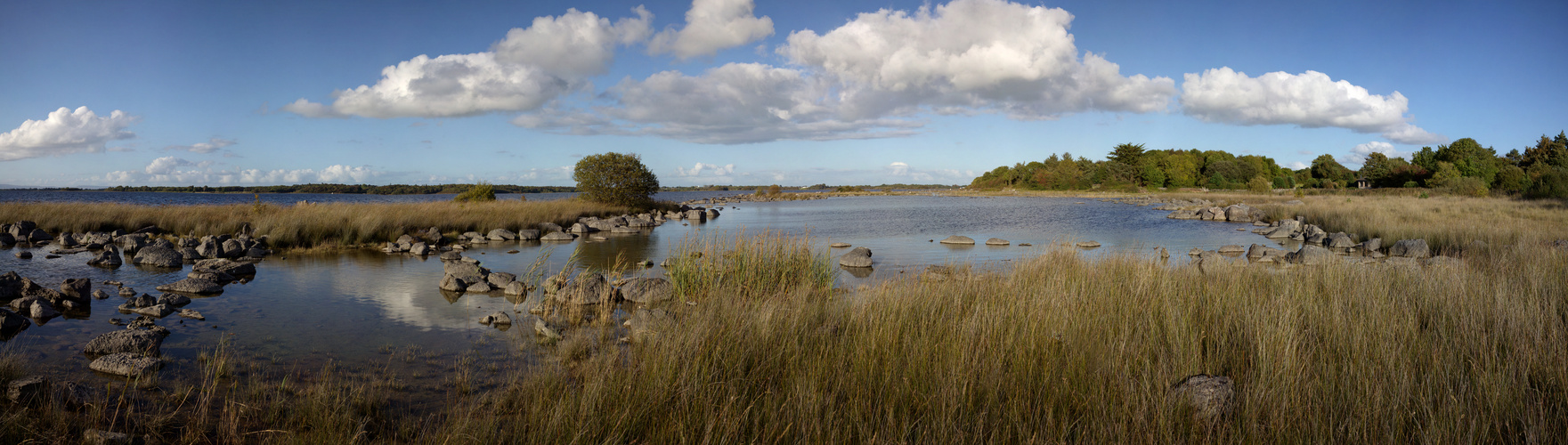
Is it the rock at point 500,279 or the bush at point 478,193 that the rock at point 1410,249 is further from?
the bush at point 478,193

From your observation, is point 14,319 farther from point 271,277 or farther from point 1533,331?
point 1533,331

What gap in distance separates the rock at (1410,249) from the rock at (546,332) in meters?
16.5

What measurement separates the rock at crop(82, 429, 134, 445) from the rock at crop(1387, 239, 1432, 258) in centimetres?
1890

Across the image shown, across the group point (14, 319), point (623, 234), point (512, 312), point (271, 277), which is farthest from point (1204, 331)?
point (623, 234)

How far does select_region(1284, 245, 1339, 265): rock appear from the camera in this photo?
7945mm

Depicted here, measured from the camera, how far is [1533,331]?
4.31 meters

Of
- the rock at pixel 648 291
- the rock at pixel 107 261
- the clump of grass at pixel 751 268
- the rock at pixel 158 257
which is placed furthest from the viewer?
the rock at pixel 158 257

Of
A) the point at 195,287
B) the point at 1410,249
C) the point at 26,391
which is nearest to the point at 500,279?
the point at 195,287

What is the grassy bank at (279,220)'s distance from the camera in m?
15.8

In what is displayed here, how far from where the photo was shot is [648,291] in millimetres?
8359

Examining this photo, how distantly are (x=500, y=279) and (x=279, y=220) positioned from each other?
11.2 metres

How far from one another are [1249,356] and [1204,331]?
52 cm

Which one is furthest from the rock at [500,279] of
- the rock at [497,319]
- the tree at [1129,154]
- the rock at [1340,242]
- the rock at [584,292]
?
the tree at [1129,154]

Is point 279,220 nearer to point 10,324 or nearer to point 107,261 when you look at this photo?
point 107,261
